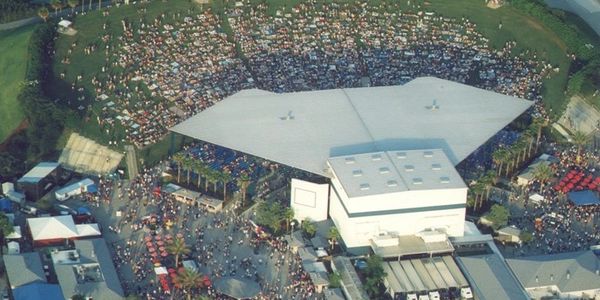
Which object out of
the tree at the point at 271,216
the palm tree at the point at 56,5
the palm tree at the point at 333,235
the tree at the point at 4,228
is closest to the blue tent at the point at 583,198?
the palm tree at the point at 333,235

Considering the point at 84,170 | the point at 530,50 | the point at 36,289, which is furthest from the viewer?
the point at 530,50

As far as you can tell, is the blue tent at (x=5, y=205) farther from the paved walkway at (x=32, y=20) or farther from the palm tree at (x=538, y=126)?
the palm tree at (x=538, y=126)

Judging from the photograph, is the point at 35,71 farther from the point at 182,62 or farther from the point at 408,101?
the point at 408,101

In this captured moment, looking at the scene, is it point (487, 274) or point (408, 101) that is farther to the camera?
point (408, 101)

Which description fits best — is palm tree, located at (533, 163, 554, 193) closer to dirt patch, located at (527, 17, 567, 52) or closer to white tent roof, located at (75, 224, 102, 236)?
dirt patch, located at (527, 17, 567, 52)

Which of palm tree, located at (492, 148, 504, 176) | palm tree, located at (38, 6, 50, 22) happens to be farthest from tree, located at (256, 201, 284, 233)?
palm tree, located at (38, 6, 50, 22)

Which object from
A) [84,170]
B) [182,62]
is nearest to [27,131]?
[84,170]
